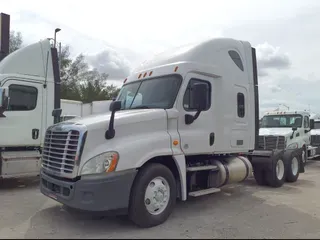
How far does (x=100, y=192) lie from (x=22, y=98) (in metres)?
4.77

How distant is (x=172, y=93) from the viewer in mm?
5801

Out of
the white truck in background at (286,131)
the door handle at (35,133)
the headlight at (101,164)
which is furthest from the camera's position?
the white truck in background at (286,131)

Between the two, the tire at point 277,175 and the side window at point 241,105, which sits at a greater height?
the side window at point 241,105

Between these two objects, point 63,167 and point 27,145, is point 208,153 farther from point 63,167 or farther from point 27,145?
point 27,145

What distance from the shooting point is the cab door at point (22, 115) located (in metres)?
7.96

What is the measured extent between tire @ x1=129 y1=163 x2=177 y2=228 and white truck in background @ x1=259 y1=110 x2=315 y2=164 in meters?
7.94

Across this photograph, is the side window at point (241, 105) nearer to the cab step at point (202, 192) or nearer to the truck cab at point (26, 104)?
the cab step at point (202, 192)

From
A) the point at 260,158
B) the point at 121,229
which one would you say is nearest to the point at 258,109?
the point at 260,158

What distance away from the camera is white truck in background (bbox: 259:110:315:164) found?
12.4 metres

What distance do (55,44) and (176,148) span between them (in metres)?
5.44

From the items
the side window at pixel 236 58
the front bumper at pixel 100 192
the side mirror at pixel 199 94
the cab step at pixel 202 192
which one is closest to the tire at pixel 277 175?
the cab step at pixel 202 192

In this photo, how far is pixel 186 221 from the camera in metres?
5.52

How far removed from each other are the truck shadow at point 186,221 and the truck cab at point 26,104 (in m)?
2.38

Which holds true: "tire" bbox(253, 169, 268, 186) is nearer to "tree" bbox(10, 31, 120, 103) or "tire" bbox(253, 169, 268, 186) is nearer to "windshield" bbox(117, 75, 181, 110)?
"windshield" bbox(117, 75, 181, 110)
